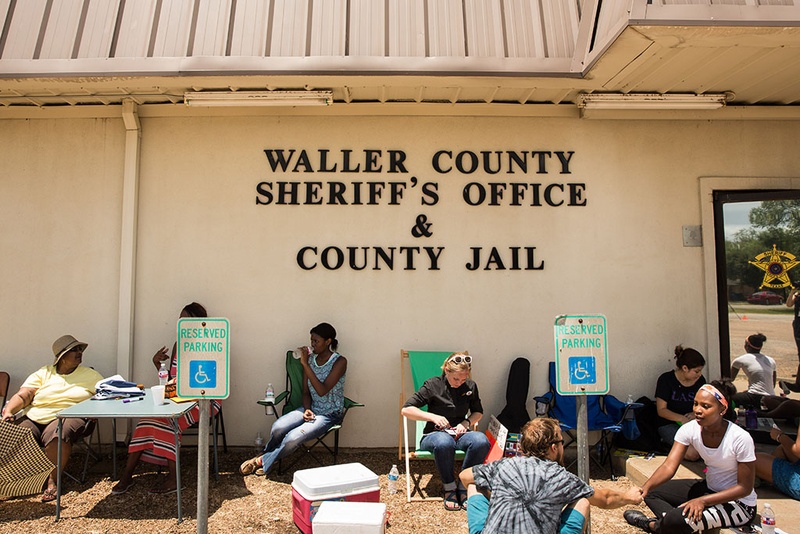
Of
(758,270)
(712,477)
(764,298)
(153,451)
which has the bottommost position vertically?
(153,451)

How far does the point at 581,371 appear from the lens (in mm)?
3145

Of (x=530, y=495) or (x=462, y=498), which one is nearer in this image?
(x=530, y=495)

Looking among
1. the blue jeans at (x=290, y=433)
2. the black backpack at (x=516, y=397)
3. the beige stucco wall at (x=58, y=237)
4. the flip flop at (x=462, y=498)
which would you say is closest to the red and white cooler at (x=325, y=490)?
the flip flop at (x=462, y=498)

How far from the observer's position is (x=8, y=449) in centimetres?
476

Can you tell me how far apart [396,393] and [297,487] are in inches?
79.3

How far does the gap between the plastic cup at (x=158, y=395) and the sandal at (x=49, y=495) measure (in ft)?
3.48

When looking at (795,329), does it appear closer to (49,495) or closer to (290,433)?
(290,433)

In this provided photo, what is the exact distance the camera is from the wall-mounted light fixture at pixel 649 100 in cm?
572

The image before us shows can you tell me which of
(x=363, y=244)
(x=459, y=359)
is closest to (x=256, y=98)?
(x=363, y=244)

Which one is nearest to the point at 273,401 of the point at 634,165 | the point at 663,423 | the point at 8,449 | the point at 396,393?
the point at 396,393

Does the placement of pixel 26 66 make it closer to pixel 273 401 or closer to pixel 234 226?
pixel 234 226

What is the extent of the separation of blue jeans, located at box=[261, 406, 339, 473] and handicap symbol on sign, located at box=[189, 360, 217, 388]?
2208 mm

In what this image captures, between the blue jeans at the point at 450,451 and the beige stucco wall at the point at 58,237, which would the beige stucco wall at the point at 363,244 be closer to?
the beige stucco wall at the point at 58,237

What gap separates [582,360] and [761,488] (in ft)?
8.31
